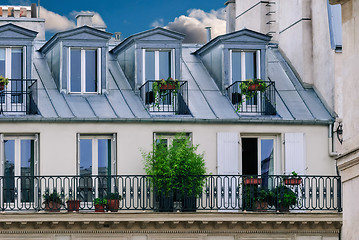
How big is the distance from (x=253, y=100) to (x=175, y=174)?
3893mm

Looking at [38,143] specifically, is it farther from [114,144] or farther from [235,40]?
[235,40]

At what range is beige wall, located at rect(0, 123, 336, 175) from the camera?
110 feet

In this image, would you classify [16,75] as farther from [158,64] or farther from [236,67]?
[236,67]

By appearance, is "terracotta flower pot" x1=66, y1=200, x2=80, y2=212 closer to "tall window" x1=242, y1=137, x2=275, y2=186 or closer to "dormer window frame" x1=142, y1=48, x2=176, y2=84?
"dormer window frame" x1=142, y1=48, x2=176, y2=84

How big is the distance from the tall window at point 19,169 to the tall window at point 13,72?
47.7 inches

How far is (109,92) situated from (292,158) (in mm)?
5747

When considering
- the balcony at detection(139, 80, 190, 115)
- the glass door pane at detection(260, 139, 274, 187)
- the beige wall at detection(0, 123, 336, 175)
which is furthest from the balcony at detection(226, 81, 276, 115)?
the balcony at detection(139, 80, 190, 115)

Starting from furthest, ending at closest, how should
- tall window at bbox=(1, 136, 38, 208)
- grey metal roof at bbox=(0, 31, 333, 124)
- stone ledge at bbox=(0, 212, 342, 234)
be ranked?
grey metal roof at bbox=(0, 31, 333, 124) < tall window at bbox=(1, 136, 38, 208) < stone ledge at bbox=(0, 212, 342, 234)

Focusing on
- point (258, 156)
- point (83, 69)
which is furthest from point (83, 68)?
point (258, 156)

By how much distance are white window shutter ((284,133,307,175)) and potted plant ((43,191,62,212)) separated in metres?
6.77

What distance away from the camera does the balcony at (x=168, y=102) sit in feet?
114

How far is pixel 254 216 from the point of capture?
33.8 metres

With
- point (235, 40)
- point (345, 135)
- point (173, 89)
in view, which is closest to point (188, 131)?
point (173, 89)

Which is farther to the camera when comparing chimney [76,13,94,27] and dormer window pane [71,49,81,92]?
chimney [76,13,94,27]
